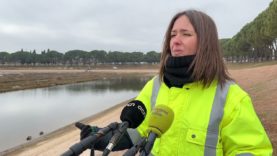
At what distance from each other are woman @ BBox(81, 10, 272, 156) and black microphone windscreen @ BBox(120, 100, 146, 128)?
0.17m

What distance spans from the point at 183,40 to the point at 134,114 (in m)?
0.63

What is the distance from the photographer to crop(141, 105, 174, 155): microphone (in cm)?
207

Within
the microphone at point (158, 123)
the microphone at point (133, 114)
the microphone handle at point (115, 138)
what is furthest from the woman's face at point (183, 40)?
the microphone handle at point (115, 138)

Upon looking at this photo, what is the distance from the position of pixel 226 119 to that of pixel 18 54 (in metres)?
201

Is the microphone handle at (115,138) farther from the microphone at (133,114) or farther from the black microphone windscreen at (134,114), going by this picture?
the black microphone windscreen at (134,114)

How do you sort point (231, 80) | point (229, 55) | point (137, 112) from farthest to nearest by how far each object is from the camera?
point (229, 55) < point (231, 80) < point (137, 112)

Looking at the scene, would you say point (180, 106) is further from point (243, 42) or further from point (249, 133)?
point (243, 42)

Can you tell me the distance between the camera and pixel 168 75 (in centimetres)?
281

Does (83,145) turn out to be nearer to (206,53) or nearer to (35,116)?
(206,53)

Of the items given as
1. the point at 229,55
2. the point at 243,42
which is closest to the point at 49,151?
the point at 243,42

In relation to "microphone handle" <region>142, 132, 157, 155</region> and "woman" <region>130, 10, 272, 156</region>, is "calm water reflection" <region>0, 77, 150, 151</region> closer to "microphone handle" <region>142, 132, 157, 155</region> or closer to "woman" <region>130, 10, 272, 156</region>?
"woman" <region>130, 10, 272, 156</region>

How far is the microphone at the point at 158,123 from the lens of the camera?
6.80ft

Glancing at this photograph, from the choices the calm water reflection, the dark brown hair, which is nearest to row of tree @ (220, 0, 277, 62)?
the calm water reflection

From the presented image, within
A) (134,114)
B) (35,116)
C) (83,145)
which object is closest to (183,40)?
(134,114)
